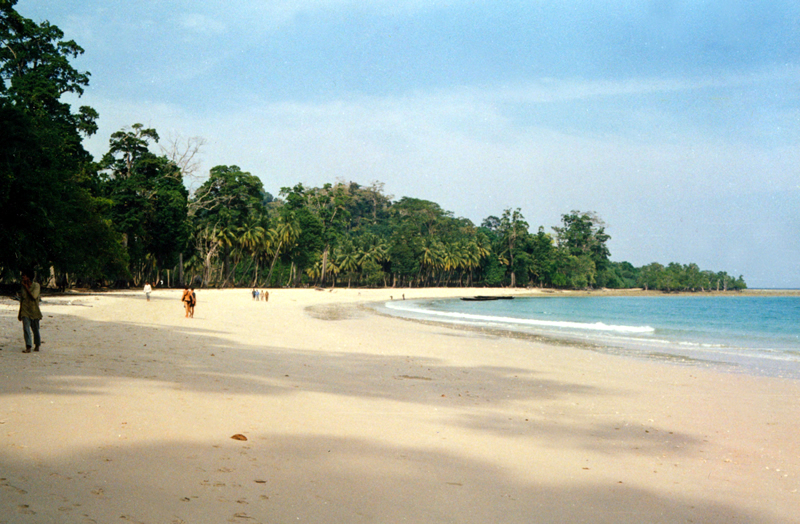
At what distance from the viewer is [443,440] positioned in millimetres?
6090

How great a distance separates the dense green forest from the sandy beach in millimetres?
9212

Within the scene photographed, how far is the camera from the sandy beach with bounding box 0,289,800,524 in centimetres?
395

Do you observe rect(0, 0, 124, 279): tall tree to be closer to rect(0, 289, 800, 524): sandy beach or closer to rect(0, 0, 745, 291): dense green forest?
rect(0, 0, 745, 291): dense green forest

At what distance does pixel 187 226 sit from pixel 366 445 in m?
53.9

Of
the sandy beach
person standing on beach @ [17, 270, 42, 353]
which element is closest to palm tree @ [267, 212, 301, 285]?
the sandy beach

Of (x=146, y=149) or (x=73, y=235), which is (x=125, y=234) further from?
(x=73, y=235)

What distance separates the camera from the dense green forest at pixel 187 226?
18766mm

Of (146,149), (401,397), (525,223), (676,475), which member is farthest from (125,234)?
(525,223)

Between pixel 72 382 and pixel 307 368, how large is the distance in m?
4.64

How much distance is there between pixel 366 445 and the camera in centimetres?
563

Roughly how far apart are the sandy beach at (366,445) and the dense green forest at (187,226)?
9.21m

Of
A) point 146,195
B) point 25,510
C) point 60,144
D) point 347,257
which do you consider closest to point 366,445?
point 25,510

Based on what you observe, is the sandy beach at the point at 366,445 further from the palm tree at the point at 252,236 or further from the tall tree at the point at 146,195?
the palm tree at the point at 252,236

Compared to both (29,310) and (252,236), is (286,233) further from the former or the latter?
(29,310)
